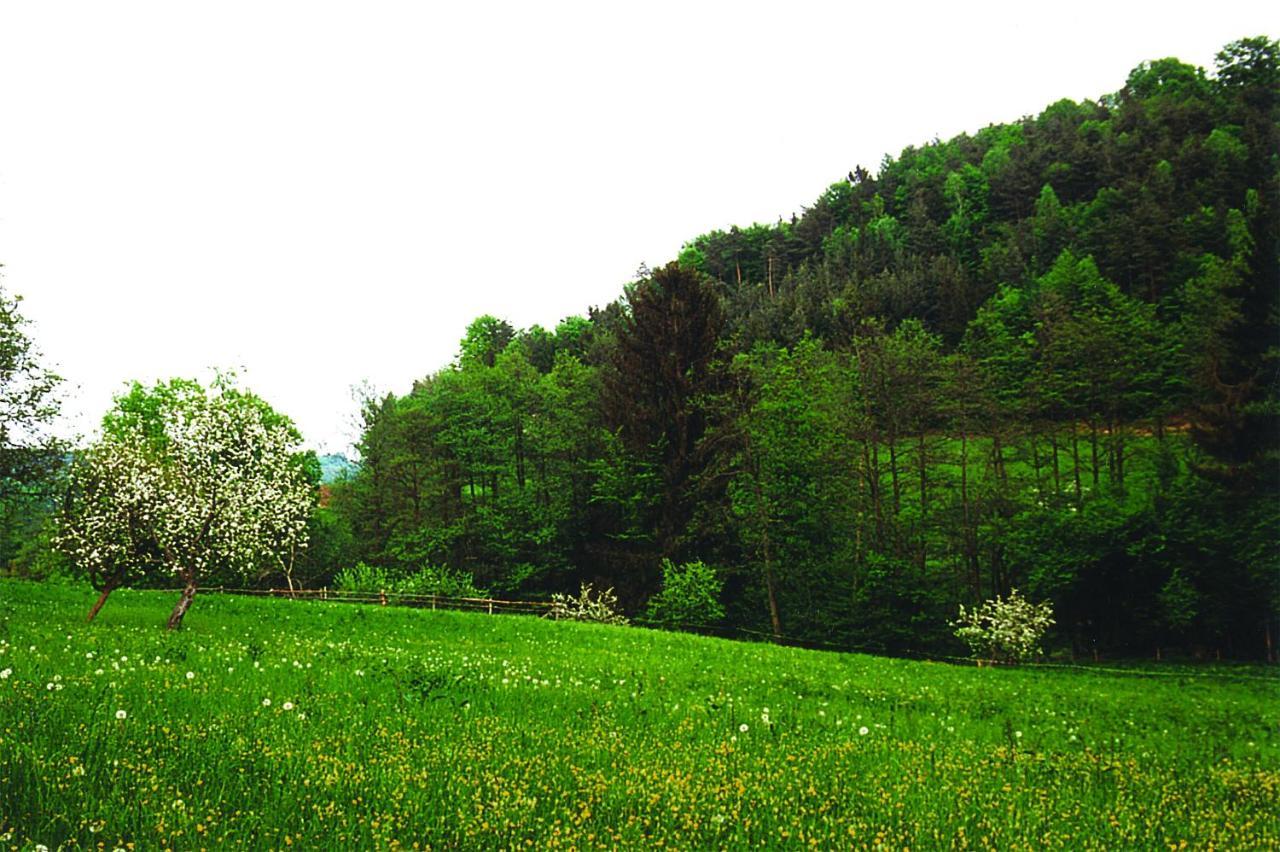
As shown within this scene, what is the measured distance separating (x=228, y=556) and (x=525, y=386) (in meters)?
34.7

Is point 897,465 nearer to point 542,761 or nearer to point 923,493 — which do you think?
point 923,493

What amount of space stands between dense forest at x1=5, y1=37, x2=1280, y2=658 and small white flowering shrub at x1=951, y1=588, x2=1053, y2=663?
13.7 ft

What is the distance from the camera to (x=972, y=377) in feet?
143

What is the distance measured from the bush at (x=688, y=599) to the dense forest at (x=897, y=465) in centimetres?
345

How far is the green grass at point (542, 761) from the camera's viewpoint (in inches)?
194

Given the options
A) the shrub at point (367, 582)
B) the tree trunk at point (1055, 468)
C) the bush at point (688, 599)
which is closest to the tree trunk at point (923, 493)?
the tree trunk at point (1055, 468)

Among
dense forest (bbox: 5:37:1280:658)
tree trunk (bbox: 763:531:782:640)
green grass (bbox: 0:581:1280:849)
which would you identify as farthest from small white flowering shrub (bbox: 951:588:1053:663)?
green grass (bbox: 0:581:1280:849)

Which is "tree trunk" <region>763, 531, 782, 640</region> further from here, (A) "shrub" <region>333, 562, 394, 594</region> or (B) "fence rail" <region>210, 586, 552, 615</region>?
(A) "shrub" <region>333, 562, 394, 594</region>

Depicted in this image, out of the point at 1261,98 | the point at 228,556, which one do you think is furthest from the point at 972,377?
the point at 1261,98

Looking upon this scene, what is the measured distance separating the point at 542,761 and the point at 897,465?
40222mm

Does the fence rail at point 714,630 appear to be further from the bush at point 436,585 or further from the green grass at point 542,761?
the green grass at point 542,761

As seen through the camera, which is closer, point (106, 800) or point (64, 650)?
point (106, 800)

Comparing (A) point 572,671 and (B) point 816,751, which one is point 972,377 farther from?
(B) point 816,751

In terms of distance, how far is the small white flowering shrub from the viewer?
101ft
